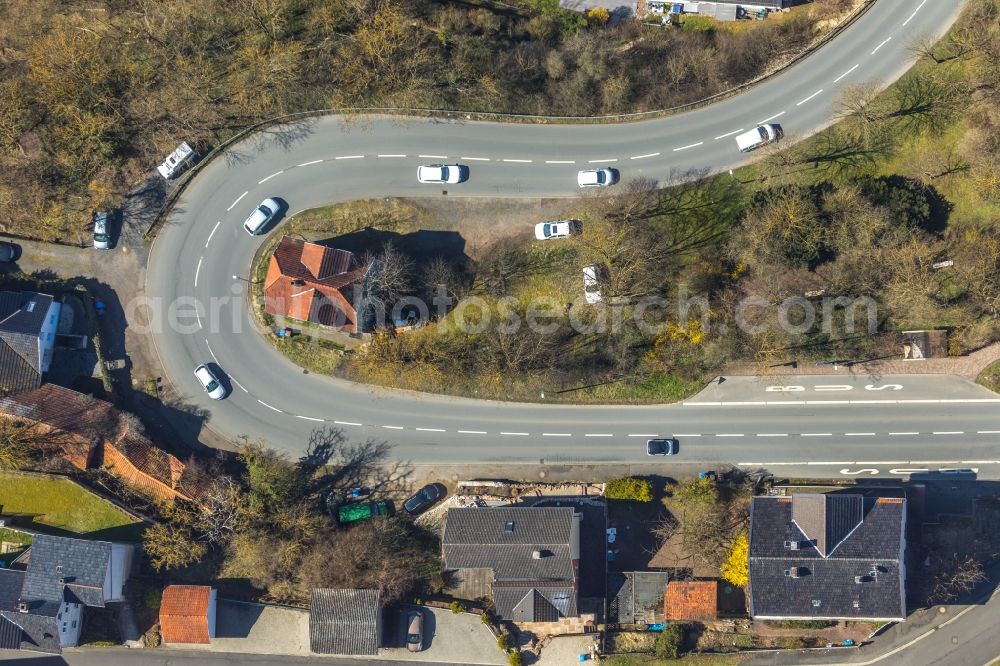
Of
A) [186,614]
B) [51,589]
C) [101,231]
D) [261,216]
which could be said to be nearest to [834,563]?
[186,614]

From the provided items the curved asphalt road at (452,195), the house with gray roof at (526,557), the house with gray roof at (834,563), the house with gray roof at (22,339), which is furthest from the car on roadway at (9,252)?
the house with gray roof at (834,563)

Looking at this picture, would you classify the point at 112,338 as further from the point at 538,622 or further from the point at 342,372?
the point at 538,622

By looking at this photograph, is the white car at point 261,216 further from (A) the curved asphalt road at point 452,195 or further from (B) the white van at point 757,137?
(B) the white van at point 757,137

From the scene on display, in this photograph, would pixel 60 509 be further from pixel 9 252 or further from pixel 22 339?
pixel 9 252

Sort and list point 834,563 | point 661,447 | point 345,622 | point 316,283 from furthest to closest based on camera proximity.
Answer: point 661,447, point 316,283, point 345,622, point 834,563

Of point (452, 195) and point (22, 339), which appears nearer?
point (22, 339)

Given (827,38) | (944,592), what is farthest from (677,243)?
(944,592)

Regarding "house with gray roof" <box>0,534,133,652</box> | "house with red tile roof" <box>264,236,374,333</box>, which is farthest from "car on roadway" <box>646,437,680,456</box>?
"house with gray roof" <box>0,534,133,652</box>
